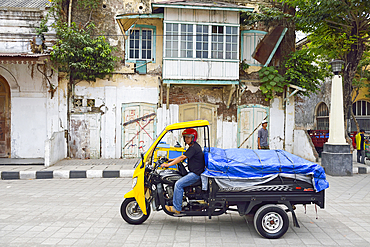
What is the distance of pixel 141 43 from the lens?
42.9 ft

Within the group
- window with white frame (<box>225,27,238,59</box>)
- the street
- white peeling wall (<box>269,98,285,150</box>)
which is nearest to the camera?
the street

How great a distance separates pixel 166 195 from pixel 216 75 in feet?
27.0

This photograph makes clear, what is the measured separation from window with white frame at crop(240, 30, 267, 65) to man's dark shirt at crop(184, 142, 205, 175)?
965 centimetres

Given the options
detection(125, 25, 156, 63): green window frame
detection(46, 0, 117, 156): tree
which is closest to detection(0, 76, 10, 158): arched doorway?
detection(46, 0, 117, 156): tree

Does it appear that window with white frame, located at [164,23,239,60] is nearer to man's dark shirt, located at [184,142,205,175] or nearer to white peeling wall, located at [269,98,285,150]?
white peeling wall, located at [269,98,285,150]

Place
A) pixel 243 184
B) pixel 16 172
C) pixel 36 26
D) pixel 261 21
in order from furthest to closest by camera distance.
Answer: pixel 261 21, pixel 36 26, pixel 16 172, pixel 243 184

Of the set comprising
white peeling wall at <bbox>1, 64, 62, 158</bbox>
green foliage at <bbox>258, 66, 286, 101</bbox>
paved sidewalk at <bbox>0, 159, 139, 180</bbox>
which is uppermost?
green foliage at <bbox>258, 66, 286, 101</bbox>

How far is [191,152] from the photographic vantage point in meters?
4.81

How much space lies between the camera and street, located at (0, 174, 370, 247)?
446 cm

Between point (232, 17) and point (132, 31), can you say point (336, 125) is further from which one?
point (132, 31)

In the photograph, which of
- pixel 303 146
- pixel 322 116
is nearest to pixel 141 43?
pixel 303 146

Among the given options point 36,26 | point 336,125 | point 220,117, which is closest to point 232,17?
point 220,117

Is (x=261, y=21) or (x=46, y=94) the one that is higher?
(x=261, y=21)

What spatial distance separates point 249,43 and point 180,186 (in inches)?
409
